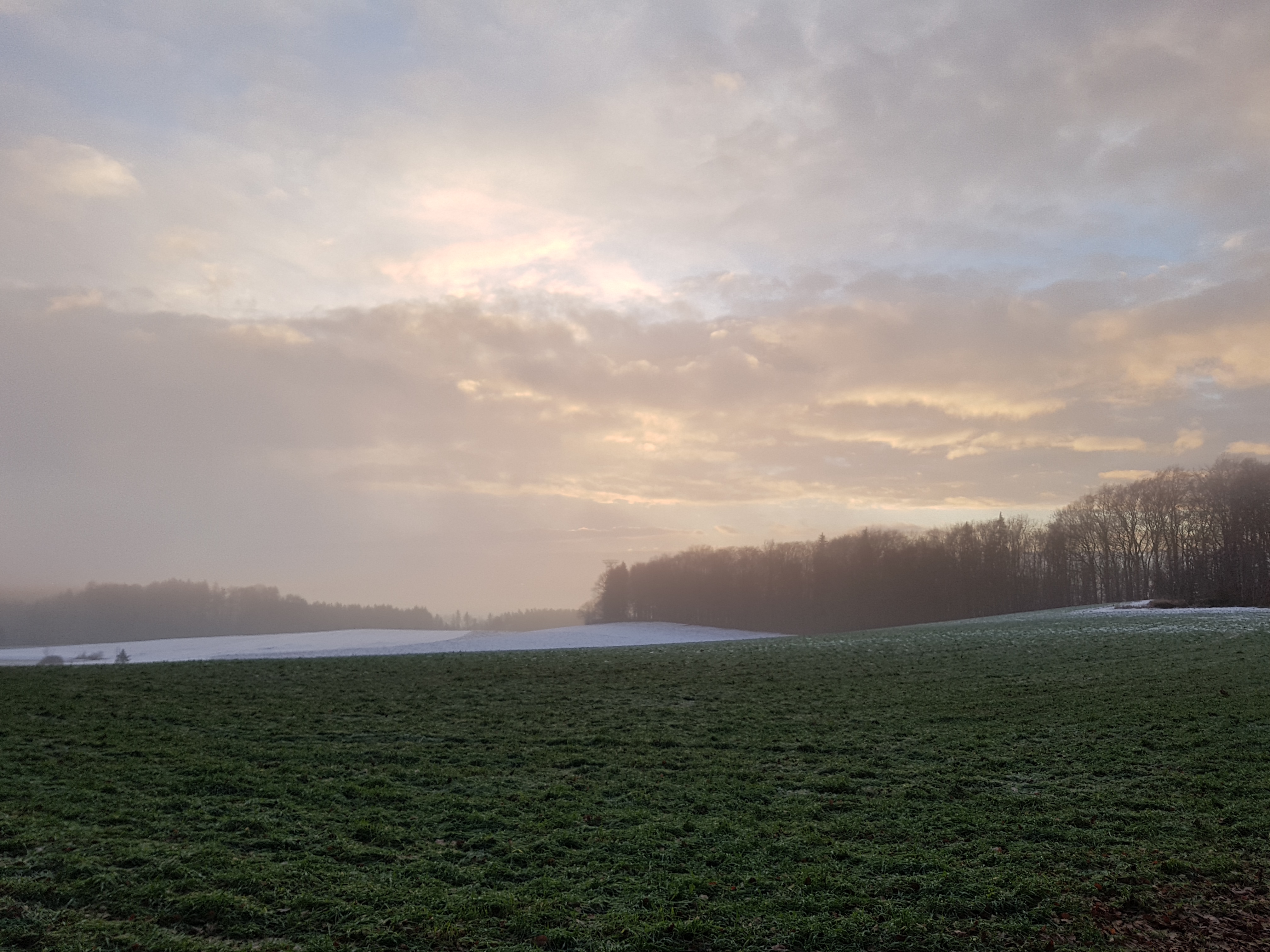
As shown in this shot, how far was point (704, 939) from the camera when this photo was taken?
7.41 meters

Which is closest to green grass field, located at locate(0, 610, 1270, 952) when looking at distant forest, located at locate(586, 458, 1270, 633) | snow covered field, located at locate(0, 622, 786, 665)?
snow covered field, located at locate(0, 622, 786, 665)

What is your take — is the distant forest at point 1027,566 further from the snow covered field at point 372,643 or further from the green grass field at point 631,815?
the green grass field at point 631,815

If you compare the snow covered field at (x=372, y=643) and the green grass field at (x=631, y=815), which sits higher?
the green grass field at (x=631, y=815)

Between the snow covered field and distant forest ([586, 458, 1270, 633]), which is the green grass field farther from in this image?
distant forest ([586, 458, 1270, 633])

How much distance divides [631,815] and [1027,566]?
299 ft

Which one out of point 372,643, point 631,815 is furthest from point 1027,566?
point 631,815

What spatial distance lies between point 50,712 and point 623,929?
57.5 ft

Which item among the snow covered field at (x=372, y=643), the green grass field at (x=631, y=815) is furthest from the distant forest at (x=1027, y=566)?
the green grass field at (x=631, y=815)

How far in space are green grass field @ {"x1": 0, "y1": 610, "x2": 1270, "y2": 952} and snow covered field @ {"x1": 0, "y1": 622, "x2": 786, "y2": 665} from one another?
29.7 meters

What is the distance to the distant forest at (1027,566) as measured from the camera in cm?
7162

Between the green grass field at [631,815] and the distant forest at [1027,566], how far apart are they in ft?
169

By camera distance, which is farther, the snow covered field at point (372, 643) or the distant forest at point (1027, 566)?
the distant forest at point (1027, 566)

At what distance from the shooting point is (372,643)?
6494cm

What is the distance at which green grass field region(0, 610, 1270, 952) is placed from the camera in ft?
24.9
